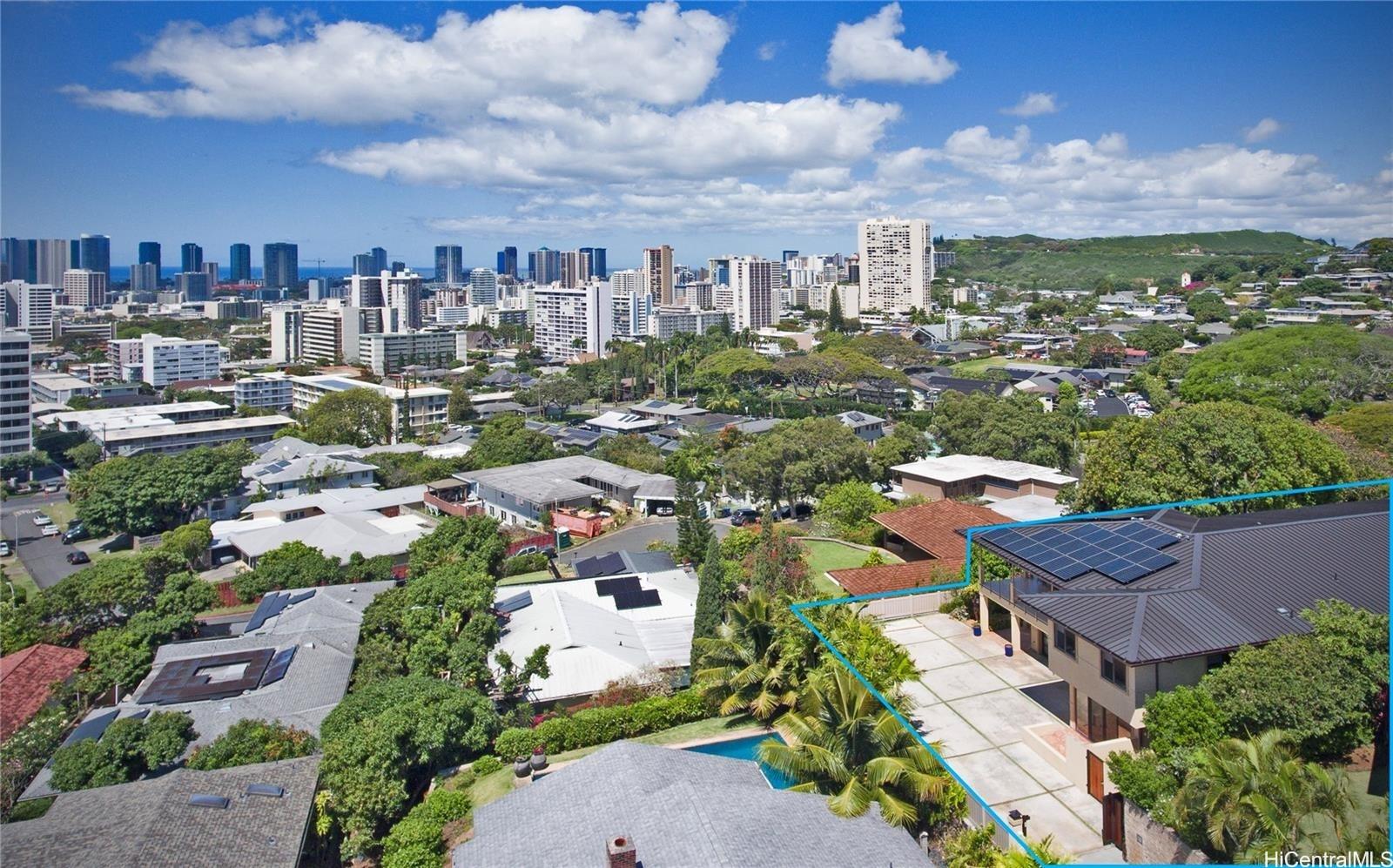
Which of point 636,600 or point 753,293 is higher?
point 753,293

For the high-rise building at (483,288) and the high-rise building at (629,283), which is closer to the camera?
the high-rise building at (629,283)

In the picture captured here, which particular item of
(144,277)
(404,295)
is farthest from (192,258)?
(404,295)

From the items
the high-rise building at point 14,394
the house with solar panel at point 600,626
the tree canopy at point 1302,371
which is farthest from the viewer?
the high-rise building at point 14,394

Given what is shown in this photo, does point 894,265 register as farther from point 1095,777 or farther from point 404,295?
point 1095,777

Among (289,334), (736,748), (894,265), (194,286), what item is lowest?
(736,748)

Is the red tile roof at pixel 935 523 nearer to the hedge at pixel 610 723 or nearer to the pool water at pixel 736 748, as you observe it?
the pool water at pixel 736 748

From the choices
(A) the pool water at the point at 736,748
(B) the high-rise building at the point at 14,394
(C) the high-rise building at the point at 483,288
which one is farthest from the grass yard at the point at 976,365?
(C) the high-rise building at the point at 483,288

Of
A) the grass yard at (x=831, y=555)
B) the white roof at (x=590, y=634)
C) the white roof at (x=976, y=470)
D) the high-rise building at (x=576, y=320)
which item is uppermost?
the high-rise building at (x=576, y=320)
